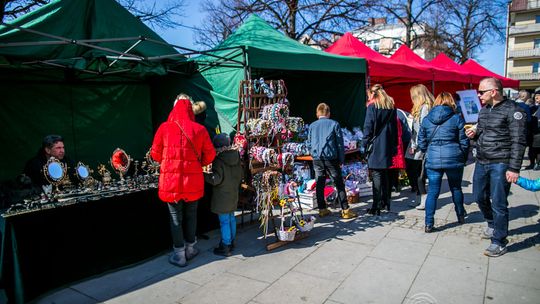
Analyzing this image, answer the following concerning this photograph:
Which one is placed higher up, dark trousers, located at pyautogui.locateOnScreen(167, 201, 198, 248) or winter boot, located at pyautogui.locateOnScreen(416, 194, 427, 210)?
dark trousers, located at pyautogui.locateOnScreen(167, 201, 198, 248)

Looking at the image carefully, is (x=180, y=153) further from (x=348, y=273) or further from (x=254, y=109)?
(x=348, y=273)

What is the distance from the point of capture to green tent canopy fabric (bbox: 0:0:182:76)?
13.6 ft

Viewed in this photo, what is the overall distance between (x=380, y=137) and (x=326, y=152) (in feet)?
2.53

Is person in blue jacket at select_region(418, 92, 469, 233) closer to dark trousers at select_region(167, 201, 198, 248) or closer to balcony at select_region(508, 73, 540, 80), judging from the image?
dark trousers at select_region(167, 201, 198, 248)

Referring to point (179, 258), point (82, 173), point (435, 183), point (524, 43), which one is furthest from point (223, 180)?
point (524, 43)

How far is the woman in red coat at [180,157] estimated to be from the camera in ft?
11.2

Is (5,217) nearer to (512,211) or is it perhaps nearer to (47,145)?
(47,145)

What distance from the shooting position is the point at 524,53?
141 ft

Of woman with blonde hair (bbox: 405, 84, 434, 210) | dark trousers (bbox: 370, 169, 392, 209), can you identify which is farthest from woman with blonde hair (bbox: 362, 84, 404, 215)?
woman with blonde hair (bbox: 405, 84, 434, 210)

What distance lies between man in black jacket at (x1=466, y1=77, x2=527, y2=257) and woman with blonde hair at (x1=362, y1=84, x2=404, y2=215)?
128 centimetres

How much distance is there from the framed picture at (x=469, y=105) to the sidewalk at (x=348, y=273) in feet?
22.5

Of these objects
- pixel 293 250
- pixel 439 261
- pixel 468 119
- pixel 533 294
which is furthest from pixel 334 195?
pixel 468 119

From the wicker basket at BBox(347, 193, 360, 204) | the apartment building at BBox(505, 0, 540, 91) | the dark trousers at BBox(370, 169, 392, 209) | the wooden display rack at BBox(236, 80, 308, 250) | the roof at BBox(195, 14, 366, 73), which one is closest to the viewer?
the wooden display rack at BBox(236, 80, 308, 250)

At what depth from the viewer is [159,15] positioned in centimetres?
1237
